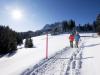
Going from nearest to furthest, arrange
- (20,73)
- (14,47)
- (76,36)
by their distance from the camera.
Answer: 1. (20,73)
2. (76,36)
3. (14,47)

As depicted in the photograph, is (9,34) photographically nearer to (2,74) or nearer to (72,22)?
(2,74)

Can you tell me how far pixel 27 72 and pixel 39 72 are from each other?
58cm

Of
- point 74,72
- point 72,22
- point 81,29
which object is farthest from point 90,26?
point 74,72

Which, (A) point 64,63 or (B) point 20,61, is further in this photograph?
(B) point 20,61

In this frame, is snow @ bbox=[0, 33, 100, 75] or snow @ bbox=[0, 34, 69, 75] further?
snow @ bbox=[0, 34, 69, 75]

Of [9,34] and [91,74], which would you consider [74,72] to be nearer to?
[91,74]

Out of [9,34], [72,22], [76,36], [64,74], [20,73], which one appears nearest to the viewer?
[64,74]

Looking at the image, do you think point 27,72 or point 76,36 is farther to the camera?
point 76,36

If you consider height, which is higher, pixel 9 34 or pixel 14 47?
pixel 9 34

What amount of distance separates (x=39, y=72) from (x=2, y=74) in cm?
180

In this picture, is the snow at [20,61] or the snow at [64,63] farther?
the snow at [20,61]

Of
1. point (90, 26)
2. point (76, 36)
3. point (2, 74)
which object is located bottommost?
point (2, 74)

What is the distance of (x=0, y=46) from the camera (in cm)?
3011

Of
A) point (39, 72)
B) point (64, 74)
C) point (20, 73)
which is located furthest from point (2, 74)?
point (64, 74)
